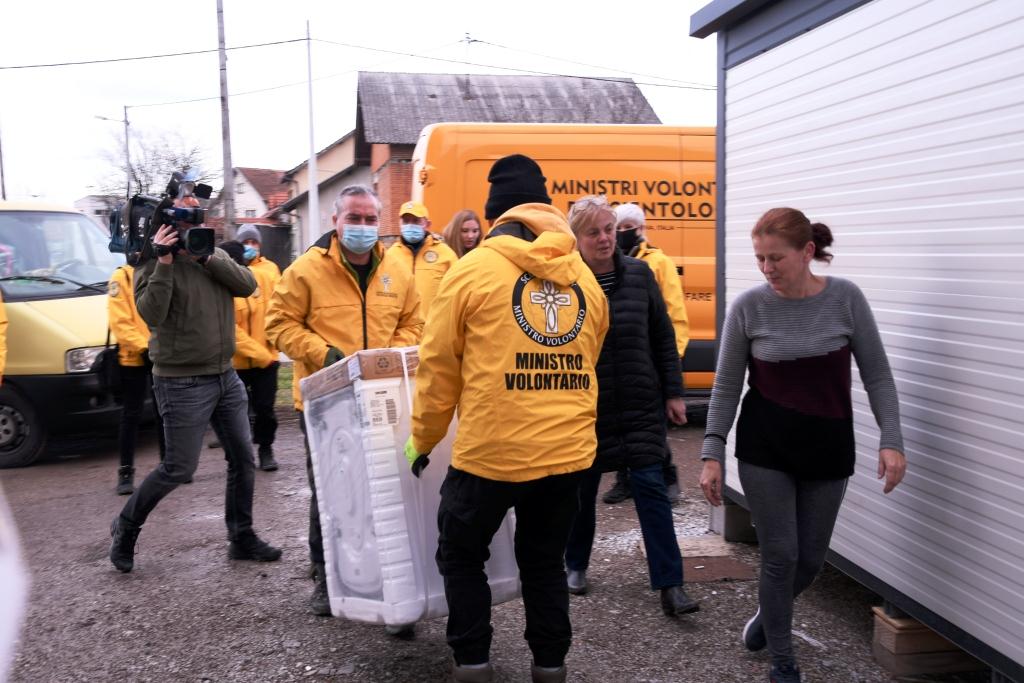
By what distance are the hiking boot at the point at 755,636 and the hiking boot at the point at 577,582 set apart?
3.15 feet

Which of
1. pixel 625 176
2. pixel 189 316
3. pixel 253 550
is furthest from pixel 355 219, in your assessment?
pixel 625 176

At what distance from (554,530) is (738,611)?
4.66 ft

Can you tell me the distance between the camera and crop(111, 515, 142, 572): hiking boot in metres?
4.92

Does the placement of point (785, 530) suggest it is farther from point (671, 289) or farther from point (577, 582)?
point (671, 289)

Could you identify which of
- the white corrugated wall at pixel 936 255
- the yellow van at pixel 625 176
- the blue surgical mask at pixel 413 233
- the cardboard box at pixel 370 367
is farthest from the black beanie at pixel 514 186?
the yellow van at pixel 625 176

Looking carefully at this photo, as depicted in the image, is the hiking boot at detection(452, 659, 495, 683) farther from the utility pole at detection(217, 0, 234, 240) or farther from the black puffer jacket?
the utility pole at detection(217, 0, 234, 240)

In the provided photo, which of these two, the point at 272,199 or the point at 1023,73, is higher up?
the point at 272,199

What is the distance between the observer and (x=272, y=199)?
176 ft

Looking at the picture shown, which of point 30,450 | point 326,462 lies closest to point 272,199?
point 30,450

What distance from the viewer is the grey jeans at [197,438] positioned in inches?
189

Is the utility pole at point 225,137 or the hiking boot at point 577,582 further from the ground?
the utility pole at point 225,137

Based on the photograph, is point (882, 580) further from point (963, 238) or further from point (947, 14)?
point (947, 14)

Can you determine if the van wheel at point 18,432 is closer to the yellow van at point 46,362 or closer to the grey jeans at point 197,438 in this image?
the yellow van at point 46,362

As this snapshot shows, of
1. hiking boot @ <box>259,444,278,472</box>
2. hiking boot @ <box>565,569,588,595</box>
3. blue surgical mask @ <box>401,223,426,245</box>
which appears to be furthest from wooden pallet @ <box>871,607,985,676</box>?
hiking boot @ <box>259,444,278,472</box>
